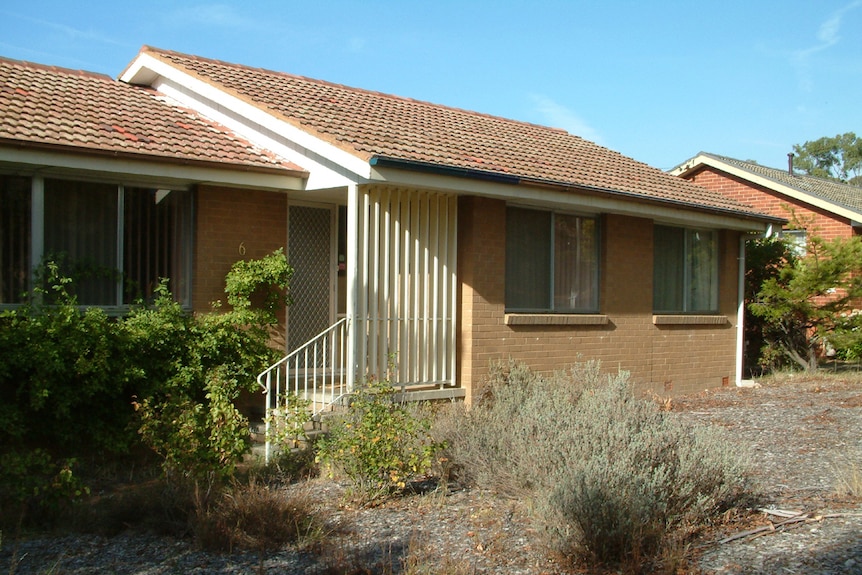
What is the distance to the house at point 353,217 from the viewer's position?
9062 mm

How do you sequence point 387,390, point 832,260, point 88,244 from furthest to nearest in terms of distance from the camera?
point 832,260, point 88,244, point 387,390

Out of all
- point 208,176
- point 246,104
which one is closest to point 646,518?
point 208,176

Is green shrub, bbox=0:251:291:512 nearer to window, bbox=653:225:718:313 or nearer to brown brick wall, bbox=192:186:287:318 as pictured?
brown brick wall, bbox=192:186:287:318

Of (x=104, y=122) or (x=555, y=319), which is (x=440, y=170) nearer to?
(x=555, y=319)

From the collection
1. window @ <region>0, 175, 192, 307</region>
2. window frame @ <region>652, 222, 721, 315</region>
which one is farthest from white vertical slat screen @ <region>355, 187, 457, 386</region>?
window frame @ <region>652, 222, 721, 315</region>

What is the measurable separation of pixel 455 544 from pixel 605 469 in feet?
3.60

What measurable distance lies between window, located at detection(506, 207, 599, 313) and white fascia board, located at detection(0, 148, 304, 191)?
2984 millimetres

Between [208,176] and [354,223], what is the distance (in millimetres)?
1631

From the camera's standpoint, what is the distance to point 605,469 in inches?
225

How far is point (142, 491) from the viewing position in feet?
22.4

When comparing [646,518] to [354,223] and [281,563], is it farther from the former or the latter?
[354,223]

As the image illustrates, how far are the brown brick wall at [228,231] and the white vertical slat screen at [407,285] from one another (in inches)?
45.9

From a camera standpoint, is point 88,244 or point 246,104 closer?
point 88,244

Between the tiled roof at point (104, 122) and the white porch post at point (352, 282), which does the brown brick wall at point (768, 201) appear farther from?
the tiled roof at point (104, 122)
